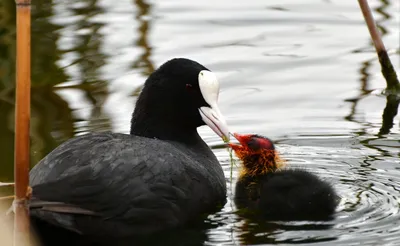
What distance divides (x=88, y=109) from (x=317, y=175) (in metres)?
2.05

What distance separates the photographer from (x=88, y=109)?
6875mm

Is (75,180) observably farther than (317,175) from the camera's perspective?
No

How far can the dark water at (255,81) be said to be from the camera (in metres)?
5.12

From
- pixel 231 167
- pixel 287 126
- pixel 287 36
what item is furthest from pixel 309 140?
pixel 287 36

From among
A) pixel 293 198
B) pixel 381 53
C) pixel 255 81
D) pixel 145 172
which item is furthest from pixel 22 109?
pixel 255 81

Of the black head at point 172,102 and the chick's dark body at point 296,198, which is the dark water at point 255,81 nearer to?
the chick's dark body at point 296,198

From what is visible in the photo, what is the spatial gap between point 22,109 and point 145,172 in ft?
2.98

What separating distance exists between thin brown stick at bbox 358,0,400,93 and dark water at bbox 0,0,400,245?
0.13 meters

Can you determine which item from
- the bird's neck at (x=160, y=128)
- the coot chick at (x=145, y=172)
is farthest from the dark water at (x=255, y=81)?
the bird's neck at (x=160, y=128)

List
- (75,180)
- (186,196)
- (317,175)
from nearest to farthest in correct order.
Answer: (75,180) → (186,196) → (317,175)

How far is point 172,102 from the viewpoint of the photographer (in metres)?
5.50

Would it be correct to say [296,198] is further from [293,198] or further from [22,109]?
[22,109]

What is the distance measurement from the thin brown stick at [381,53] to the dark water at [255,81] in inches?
5.3

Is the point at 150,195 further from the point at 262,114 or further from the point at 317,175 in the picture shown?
the point at 262,114
